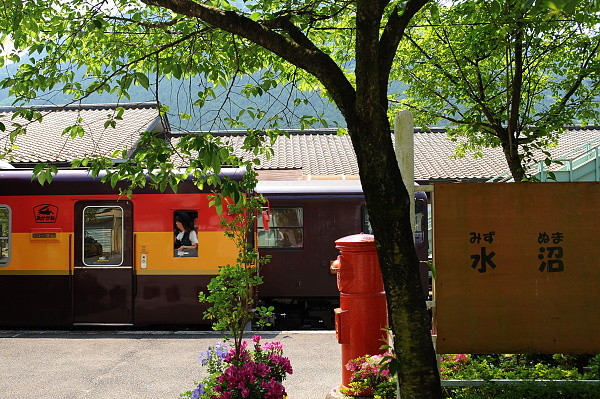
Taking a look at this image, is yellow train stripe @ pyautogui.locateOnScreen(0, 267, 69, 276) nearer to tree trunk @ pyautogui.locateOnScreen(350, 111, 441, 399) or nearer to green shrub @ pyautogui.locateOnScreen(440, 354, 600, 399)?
green shrub @ pyautogui.locateOnScreen(440, 354, 600, 399)

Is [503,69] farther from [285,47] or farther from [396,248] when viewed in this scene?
[396,248]

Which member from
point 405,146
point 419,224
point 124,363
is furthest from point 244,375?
point 419,224

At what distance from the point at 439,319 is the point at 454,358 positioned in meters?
1.28

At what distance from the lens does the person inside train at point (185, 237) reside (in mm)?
10172

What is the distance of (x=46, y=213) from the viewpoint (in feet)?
33.5

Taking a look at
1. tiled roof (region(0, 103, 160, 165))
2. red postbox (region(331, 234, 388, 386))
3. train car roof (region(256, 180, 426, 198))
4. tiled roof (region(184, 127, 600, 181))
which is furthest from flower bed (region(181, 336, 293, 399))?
tiled roof (region(184, 127, 600, 181))

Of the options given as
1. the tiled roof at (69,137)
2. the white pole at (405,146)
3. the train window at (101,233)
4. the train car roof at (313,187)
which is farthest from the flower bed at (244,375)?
the tiled roof at (69,137)

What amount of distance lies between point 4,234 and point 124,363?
151 inches

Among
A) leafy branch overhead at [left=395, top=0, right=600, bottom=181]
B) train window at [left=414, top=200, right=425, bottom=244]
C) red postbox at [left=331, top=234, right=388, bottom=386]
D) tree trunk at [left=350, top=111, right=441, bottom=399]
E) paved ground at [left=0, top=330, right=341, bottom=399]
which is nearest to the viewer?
tree trunk at [left=350, top=111, right=441, bottom=399]

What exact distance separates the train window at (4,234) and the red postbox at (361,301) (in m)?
6.65

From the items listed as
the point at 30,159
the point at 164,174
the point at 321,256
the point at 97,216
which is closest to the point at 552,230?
the point at 164,174

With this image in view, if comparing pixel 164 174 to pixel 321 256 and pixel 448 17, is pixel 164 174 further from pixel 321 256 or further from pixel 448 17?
pixel 321 256

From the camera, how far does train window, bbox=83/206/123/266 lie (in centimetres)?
1023

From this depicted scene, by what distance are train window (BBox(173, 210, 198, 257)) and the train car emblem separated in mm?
1898
